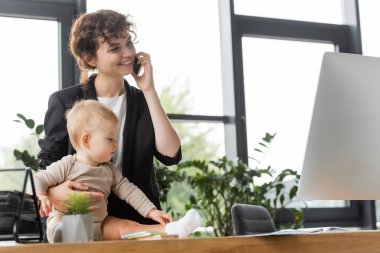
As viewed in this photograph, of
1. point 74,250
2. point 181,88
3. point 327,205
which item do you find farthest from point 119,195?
point 327,205

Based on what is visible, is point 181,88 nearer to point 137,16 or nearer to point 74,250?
point 137,16

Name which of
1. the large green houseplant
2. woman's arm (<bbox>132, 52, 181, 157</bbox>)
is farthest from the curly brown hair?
the large green houseplant

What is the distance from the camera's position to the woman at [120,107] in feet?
6.97

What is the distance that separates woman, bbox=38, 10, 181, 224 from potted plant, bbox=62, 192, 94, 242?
2.36 ft

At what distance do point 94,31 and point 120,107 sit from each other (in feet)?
0.85

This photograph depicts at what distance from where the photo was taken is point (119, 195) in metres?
2.08

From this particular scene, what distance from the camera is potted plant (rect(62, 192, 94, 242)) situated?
1344mm

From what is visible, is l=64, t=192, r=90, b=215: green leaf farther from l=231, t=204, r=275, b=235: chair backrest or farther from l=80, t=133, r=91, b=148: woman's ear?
l=231, t=204, r=275, b=235: chair backrest

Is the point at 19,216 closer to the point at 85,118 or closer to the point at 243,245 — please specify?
the point at 243,245

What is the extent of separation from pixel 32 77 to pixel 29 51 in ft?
0.51

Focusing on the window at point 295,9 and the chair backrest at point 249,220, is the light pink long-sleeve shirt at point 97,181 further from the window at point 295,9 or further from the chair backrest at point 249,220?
the window at point 295,9

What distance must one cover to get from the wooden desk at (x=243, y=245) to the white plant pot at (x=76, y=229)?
0.11 meters

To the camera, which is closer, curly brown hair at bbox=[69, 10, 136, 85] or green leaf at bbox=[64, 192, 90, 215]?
green leaf at bbox=[64, 192, 90, 215]

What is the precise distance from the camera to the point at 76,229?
1344mm
